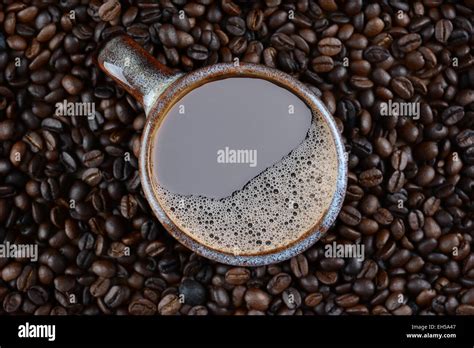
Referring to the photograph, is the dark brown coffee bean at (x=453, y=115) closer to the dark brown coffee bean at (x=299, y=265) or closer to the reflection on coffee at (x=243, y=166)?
the reflection on coffee at (x=243, y=166)

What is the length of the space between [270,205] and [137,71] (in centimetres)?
39

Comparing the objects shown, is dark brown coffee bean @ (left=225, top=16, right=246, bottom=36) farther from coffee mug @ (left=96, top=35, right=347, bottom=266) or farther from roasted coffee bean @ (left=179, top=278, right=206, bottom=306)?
roasted coffee bean @ (left=179, top=278, right=206, bottom=306)

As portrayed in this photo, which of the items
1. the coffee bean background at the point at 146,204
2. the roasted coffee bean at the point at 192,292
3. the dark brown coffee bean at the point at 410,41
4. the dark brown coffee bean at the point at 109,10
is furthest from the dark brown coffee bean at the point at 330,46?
the roasted coffee bean at the point at 192,292

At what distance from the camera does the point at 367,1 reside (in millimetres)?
1417

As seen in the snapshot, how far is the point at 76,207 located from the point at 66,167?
100 mm

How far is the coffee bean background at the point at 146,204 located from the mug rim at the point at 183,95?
0.17 metres

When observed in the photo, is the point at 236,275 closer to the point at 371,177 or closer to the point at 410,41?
the point at 371,177

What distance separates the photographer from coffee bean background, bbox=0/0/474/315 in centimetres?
138

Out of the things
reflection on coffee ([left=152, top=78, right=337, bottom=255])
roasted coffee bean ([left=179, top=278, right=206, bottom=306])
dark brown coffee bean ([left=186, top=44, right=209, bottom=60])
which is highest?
dark brown coffee bean ([left=186, top=44, right=209, bottom=60])

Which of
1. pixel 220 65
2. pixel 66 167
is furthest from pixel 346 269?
pixel 66 167

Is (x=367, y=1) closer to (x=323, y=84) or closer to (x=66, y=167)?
(x=323, y=84)

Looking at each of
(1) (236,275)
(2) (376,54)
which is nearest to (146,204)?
(1) (236,275)

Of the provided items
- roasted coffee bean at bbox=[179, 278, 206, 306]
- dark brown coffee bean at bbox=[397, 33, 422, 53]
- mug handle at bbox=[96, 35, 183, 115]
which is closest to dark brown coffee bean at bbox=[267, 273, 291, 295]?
roasted coffee bean at bbox=[179, 278, 206, 306]

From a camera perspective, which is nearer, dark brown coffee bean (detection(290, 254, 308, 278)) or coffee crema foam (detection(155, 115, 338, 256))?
coffee crema foam (detection(155, 115, 338, 256))
